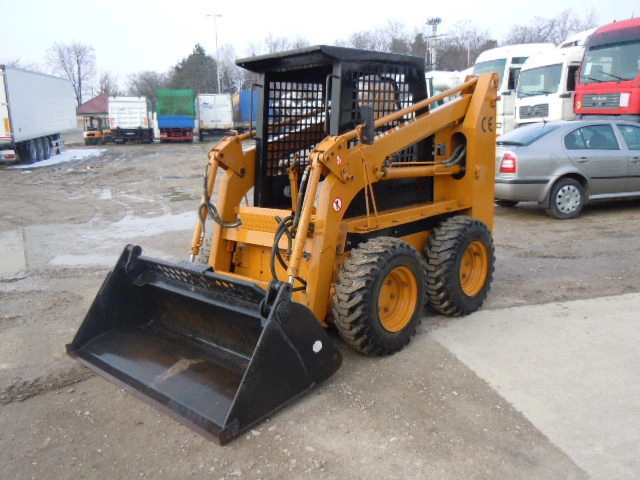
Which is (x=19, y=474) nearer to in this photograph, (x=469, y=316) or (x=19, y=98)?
(x=469, y=316)

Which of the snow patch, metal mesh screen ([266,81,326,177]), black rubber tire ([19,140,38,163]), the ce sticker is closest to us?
metal mesh screen ([266,81,326,177])

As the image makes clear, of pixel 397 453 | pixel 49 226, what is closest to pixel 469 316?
pixel 397 453

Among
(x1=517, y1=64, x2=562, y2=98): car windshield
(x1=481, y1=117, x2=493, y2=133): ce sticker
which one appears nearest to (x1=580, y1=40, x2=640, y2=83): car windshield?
(x1=517, y1=64, x2=562, y2=98): car windshield

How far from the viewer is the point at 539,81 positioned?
1697cm

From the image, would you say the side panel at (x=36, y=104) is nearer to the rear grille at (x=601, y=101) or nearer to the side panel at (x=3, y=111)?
the side panel at (x=3, y=111)

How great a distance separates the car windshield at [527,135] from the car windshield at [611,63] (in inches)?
227

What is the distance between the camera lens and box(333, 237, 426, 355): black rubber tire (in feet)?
12.9

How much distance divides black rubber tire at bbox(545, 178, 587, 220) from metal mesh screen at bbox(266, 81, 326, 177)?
18.2 ft

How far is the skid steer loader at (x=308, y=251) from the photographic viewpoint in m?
3.57

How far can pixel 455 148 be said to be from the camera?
5.29 meters

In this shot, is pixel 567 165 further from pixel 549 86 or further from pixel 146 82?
pixel 146 82

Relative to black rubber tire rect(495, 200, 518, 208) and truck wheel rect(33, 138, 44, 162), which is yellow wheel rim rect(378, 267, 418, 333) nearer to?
black rubber tire rect(495, 200, 518, 208)

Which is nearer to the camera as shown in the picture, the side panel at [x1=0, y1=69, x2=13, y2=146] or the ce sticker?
the ce sticker

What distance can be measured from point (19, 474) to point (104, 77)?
87.3 meters
